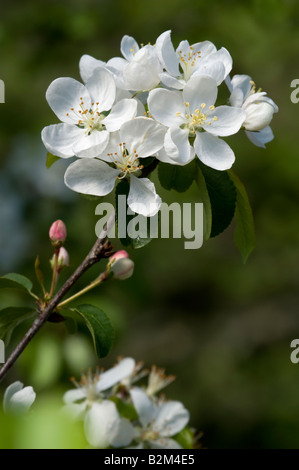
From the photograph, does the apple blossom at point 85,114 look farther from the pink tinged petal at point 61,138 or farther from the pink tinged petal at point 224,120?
the pink tinged petal at point 224,120

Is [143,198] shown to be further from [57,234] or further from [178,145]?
[57,234]

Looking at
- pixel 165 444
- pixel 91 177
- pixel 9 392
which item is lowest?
pixel 165 444

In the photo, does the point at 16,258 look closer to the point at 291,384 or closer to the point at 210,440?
the point at 210,440

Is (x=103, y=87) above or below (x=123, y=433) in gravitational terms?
above

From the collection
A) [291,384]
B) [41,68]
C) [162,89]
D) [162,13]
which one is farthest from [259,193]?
[162,89]

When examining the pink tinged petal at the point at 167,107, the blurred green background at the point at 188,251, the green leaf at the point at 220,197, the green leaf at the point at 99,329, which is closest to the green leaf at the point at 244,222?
the green leaf at the point at 220,197

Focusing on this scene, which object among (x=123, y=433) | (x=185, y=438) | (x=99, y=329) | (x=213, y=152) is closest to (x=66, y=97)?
(x=213, y=152)
